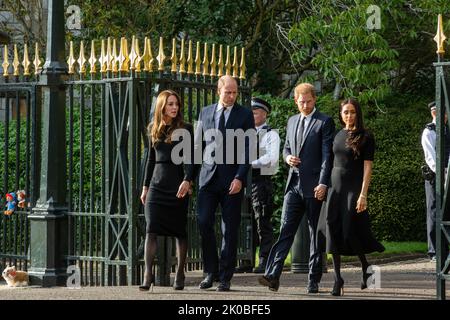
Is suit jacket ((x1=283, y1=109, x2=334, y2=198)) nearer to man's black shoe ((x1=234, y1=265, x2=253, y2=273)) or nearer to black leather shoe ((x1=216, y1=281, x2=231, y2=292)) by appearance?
black leather shoe ((x1=216, y1=281, x2=231, y2=292))

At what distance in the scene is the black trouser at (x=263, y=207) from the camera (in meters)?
15.5

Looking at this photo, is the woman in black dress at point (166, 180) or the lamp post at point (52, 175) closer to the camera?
the woman in black dress at point (166, 180)

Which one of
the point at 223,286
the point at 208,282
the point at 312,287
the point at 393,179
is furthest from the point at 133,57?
the point at 393,179

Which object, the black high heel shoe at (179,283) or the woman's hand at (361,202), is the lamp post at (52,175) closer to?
the black high heel shoe at (179,283)

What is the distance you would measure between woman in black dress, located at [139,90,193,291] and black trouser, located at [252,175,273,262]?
307cm

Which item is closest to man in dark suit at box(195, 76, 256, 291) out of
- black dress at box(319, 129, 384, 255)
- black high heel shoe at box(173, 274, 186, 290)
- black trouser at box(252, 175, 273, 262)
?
black high heel shoe at box(173, 274, 186, 290)

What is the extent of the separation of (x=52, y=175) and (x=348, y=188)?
3.28 meters

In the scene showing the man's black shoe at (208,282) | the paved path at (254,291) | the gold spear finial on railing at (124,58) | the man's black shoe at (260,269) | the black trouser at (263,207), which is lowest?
the paved path at (254,291)

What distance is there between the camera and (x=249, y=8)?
23.8 metres

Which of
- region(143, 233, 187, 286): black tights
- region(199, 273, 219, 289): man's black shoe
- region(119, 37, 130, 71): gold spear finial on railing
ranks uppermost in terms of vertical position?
region(119, 37, 130, 71): gold spear finial on railing

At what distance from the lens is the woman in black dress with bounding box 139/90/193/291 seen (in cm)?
1240

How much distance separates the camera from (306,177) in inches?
492

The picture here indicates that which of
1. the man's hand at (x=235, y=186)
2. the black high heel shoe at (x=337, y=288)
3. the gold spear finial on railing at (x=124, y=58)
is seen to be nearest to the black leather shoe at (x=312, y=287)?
the black high heel shoe at (x=337, y=288)
